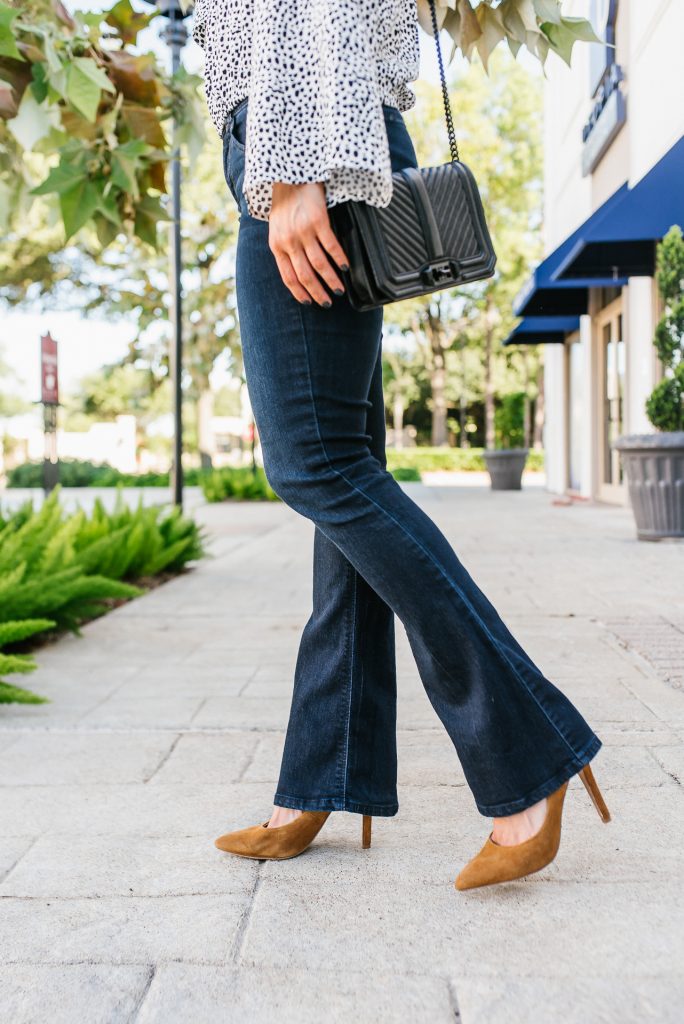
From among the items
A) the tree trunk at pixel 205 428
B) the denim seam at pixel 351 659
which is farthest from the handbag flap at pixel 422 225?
the tree trunk at pixel 205 428

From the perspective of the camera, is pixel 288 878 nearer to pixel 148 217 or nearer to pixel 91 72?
pixel 91 72

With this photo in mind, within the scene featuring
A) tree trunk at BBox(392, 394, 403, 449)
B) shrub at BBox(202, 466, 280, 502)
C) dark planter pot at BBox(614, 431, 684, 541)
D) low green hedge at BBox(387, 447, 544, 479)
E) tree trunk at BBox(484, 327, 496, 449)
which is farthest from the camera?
tree trunk at BBox(392, 394, 403, 449)

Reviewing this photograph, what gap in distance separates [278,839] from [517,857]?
0.47m

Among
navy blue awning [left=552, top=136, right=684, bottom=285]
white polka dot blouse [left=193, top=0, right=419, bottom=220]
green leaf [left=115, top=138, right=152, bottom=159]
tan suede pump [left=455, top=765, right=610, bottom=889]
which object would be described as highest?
navy blue awning [left=552, top=136, right=684, bottom=285]

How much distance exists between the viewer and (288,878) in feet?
5.80

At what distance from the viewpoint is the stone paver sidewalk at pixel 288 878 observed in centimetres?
135

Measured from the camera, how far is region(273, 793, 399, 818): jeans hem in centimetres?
180

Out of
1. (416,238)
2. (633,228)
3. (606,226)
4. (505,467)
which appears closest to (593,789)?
(416,238)

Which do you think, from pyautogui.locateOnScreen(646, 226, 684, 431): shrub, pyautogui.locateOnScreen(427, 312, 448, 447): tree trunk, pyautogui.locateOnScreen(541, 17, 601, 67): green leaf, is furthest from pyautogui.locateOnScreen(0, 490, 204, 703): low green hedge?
pyautogui.locateOnScreen(427, 312, 448, 447): tree trunk

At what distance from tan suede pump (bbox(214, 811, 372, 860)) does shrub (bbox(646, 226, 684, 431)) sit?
6.87 meters

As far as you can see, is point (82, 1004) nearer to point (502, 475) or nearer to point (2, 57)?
point (2, 57)

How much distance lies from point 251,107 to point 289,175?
14 cm

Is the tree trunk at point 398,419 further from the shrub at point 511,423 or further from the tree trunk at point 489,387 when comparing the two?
the shrub at point 511,423

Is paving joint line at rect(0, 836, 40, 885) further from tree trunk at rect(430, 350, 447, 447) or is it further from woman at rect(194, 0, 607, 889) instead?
tree trunk at rect(430, 350, 447, 447)
